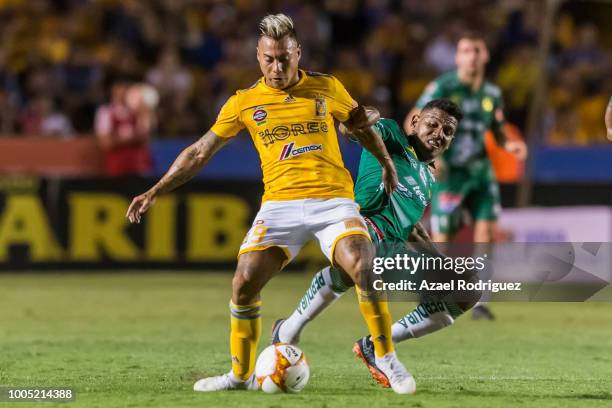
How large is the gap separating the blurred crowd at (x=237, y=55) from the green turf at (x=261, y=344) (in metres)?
3.79

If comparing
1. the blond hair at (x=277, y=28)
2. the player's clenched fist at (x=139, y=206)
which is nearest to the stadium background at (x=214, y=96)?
the blond hair at (x=277, y=28)

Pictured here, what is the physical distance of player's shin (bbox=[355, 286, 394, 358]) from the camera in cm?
698

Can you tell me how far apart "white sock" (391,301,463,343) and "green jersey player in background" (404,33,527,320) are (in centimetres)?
361

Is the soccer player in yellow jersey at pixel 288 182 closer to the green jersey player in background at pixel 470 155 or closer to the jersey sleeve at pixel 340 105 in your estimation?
the jersey sleeve at pixel 340 105

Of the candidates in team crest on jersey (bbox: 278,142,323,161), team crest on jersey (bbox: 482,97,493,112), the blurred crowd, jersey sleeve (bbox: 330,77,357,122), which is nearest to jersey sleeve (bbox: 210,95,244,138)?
team crest on jersey (bbox: 278,142,323,161)

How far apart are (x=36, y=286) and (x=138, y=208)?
8.00m

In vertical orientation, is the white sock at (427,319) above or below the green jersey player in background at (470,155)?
below

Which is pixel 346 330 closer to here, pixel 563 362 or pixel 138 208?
pixel 563 362

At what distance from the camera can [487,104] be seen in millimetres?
11578

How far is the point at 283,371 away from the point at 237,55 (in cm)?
1194

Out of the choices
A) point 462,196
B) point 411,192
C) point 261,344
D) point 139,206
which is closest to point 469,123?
point 462,196

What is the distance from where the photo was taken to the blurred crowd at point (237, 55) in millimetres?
17578

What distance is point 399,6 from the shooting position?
19.9 m

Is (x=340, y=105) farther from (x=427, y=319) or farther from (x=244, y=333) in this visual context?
(x=427, y=319)
